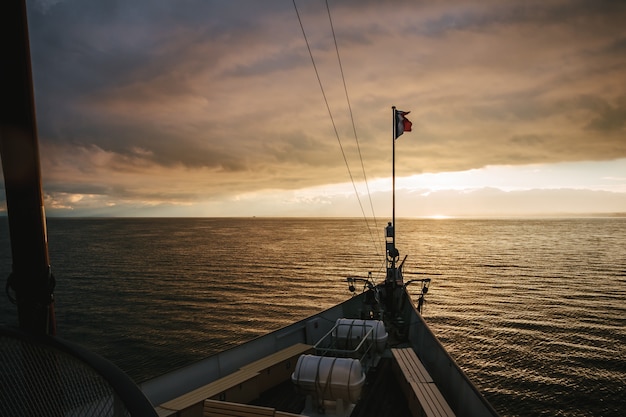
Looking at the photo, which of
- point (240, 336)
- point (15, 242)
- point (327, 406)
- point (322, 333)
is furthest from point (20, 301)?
point (240, 336)

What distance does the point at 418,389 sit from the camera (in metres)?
9.27

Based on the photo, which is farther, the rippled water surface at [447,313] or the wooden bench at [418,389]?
the rippled water surface at [447,313]

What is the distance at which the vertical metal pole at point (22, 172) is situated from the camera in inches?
174

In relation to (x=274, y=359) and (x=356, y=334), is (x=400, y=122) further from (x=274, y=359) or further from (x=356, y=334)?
(x=274, y=359)

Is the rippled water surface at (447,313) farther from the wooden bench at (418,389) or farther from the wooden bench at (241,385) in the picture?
the wooden bench at (241,385)

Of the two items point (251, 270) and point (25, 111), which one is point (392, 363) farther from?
point (251, 270)

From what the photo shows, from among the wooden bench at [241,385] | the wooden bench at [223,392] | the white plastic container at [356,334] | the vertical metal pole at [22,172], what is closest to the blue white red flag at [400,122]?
the white plastic container at [356,334]

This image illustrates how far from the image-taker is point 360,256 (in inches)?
3130

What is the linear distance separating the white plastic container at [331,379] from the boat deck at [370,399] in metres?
0.86

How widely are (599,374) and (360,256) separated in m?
59.1

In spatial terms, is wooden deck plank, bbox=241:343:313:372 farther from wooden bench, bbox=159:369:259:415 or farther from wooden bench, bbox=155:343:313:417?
wooden bench, bbox=159:369:259:415

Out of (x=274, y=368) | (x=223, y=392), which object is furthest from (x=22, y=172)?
(x=274, y=368)

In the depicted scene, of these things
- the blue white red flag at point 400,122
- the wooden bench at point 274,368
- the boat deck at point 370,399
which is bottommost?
the boat deck at point 370,399

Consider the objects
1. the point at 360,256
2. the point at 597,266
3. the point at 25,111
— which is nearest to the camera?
the point at 25,111
